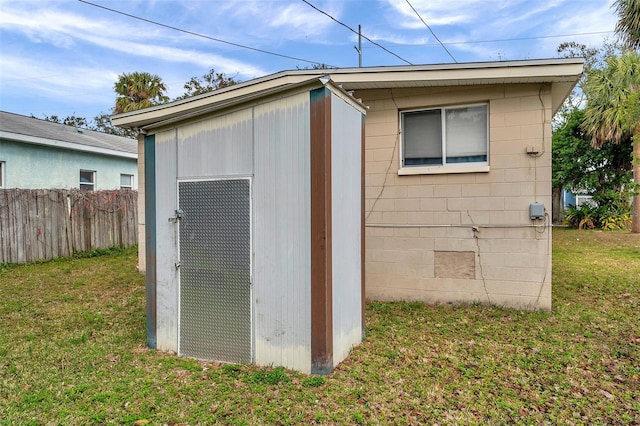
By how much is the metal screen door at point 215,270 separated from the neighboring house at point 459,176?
7.19 ft

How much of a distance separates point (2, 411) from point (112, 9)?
8.57 metres

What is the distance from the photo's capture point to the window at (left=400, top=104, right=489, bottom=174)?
6160 millimetres

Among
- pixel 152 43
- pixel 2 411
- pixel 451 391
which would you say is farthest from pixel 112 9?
pixel 451 391

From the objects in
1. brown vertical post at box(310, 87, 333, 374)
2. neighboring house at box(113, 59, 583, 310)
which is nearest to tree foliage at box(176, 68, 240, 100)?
neighboring house at box(113, 59, 583, 310)

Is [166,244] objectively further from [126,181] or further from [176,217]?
[126,181]

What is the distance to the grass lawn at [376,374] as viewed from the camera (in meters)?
3.07

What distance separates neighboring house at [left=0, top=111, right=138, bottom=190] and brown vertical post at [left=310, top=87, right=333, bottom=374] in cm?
1077

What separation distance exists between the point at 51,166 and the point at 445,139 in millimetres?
11623

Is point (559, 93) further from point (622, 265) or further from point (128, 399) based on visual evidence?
point (128, 399)

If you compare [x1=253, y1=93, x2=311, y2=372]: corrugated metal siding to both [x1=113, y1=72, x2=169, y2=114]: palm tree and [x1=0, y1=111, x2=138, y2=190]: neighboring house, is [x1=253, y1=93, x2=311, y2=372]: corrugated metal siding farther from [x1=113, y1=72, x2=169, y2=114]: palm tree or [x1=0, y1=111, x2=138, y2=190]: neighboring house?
[x1=113, y1=72, x2=169, y2=114]: palm tree

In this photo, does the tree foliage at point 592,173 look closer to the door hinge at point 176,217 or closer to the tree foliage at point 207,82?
the door hinge at point 176,217

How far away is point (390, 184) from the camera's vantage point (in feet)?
21.6

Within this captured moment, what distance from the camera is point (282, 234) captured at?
3818mm

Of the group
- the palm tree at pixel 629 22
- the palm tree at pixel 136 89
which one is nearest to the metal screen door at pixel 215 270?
the palm tree at pixel 629 22
